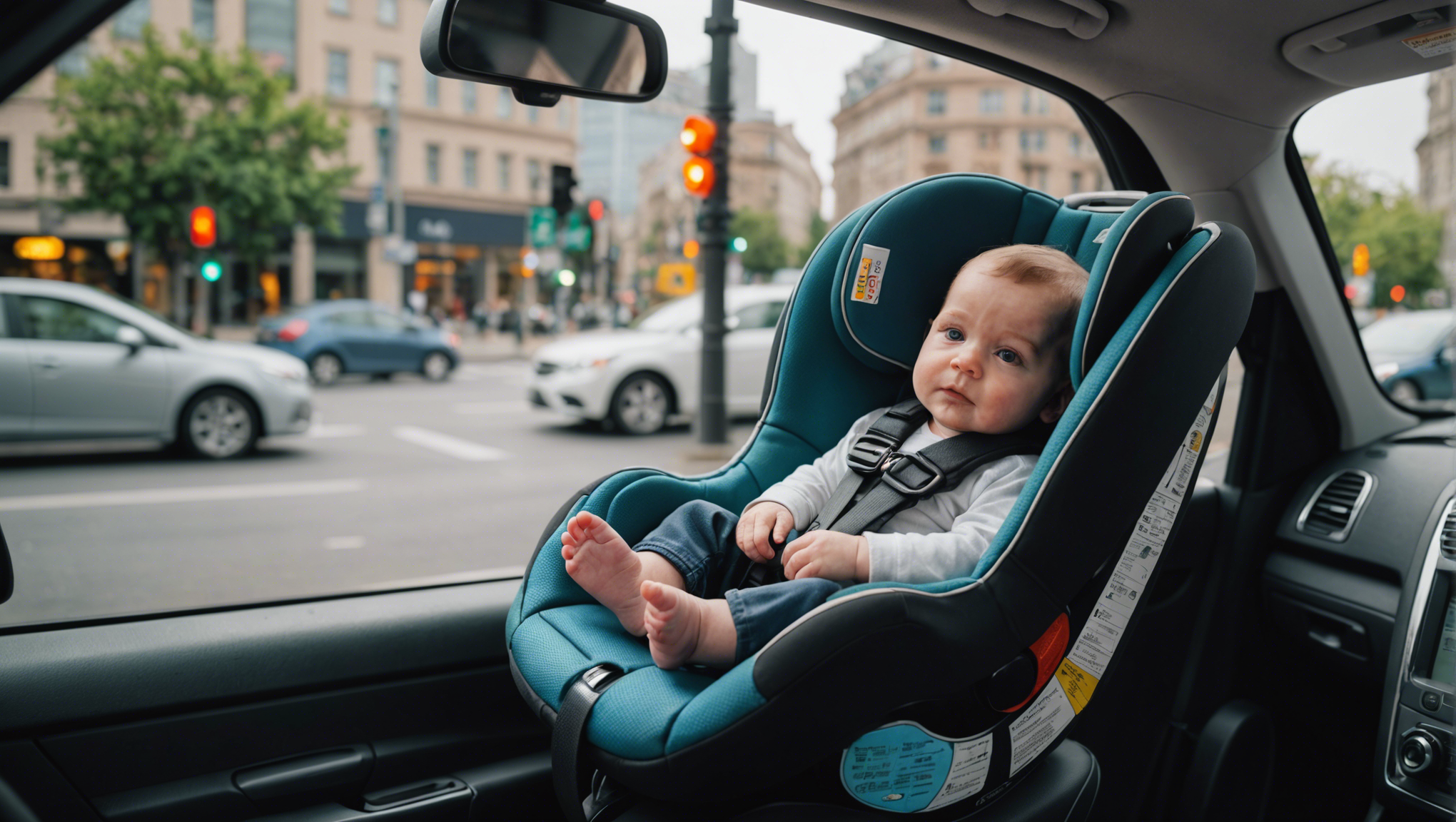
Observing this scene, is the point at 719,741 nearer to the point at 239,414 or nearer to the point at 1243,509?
the point at 1243,509

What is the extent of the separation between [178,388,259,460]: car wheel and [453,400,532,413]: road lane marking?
4020 millimetres

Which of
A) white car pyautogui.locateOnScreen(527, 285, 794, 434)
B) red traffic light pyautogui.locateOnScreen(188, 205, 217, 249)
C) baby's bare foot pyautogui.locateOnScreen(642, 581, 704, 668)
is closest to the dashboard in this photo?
baby's bare foot pyautogui.locateOnScreen(642, 581, 704, 668)

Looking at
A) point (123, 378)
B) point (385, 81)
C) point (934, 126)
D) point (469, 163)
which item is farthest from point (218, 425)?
point (469, 163)

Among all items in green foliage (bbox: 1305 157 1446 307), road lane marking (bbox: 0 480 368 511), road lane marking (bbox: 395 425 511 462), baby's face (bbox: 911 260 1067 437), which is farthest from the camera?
road lane marking (bbox: 395 425 511 462)

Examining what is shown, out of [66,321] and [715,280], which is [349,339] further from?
[715,280]

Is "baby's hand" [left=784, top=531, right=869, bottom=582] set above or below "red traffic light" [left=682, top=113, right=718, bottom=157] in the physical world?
below

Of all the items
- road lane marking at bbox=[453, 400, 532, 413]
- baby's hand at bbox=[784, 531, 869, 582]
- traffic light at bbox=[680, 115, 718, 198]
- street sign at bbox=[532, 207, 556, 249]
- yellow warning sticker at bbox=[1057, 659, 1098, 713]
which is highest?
street sign at bbox=[532, 207, 556, 249]

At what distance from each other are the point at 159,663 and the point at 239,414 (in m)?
6.34

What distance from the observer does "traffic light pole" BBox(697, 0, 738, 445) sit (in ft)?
20.5

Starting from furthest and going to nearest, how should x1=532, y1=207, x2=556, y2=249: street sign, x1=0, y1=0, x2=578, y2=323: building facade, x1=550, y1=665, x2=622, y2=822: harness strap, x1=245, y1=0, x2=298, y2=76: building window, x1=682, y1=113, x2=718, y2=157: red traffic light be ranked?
1. x1=245, y1=0, x2=298, y2=76: building window
2. x1=0, y1=0, x2=578, y2=323: building facade
3. x1=532, y1=207, x2=556, y2=249: street sign
4. x1=682, y1=113, x2=718, y2=157: red traffic light
5. x1=550, y1=665, x2=622, y2=822: harness strap

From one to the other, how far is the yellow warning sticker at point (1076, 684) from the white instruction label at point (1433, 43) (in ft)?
4.63

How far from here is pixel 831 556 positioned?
155cm

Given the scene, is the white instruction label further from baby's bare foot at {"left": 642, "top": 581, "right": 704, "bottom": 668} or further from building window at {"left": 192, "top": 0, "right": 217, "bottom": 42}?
building window at {"left": 192, "top": 0, "right": 217, "bottom": 42}

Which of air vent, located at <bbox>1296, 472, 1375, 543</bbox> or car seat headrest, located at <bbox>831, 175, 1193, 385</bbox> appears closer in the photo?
car seat headrest, located at <bbox>831, 175, 1193, 385</bbox>
